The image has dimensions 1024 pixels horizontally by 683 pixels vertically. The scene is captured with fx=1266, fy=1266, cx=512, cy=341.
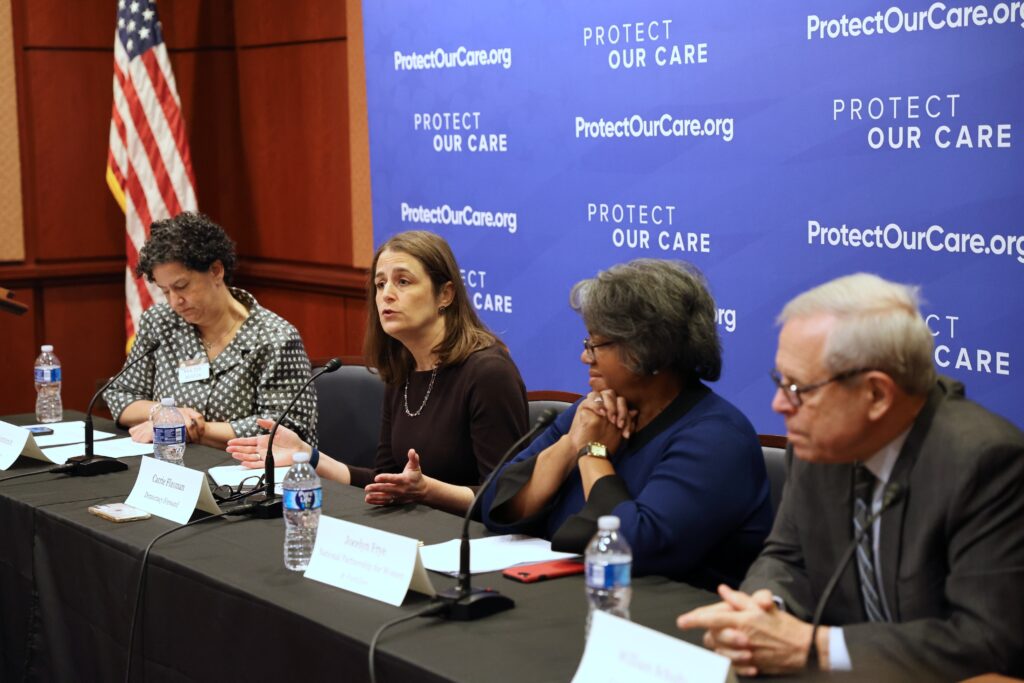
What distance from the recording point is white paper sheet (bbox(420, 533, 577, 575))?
2273 mm

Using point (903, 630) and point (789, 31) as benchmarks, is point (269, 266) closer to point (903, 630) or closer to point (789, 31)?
point (789, 31)

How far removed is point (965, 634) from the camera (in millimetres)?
1729

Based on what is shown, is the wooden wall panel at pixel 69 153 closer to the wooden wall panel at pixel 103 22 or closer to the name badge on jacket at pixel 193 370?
the wooden wall panel at pixel 103 22

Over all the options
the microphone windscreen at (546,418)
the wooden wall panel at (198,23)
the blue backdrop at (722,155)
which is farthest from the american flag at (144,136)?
the microphone windscreen at (546,418)

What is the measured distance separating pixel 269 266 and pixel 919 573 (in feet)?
16.4

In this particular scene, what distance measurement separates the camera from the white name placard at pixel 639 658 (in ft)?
5.10

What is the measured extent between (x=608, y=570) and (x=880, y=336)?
1.70ft

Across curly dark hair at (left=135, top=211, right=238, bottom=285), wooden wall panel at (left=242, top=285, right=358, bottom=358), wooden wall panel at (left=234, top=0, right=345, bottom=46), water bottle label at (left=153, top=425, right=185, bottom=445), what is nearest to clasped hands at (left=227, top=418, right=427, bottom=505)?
water bottle label at (left=153, top=425, right=185, bottom=445)

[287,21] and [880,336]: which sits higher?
[287,21]

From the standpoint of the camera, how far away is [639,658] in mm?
1630

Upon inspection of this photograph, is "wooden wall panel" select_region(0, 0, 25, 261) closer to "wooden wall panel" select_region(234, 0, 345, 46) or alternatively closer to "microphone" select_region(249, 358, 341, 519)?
"wooden wall panel" select_region(234, 0, 345, 46)

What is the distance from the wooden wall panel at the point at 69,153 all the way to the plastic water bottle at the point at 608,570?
5.05m

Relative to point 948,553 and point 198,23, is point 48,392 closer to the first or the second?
point 198,23

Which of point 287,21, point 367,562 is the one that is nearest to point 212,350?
point 367,562
